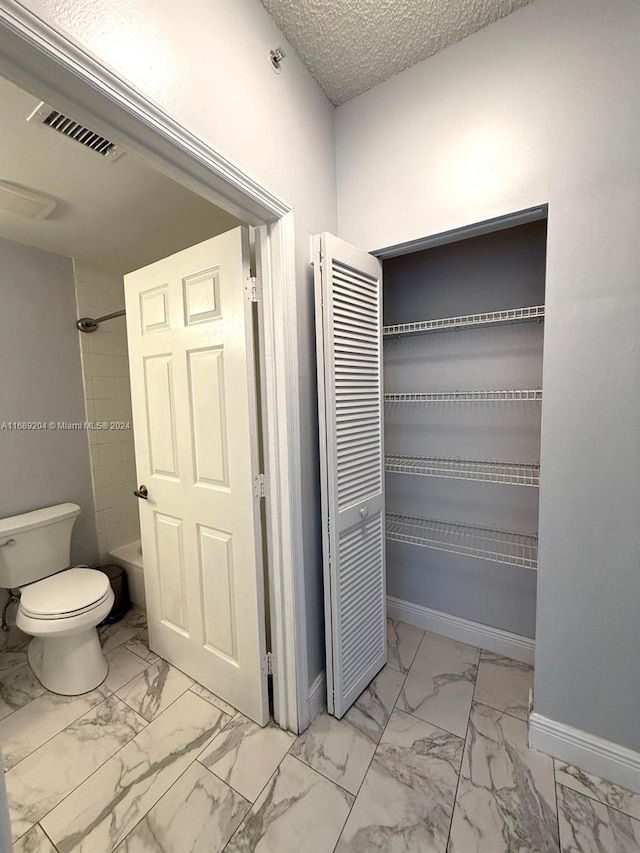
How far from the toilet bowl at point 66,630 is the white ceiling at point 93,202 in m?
1.87

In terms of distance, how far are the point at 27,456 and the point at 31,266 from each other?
3.71 ft

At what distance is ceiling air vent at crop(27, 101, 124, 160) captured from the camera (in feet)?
3.81

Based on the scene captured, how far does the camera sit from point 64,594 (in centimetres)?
171

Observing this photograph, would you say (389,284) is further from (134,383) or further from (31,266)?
(31,266)

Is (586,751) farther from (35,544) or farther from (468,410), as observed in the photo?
(35,544)

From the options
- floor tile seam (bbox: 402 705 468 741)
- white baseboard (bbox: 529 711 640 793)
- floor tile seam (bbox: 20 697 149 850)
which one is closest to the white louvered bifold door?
floor tile seam (bbox: 402 705 468 741)

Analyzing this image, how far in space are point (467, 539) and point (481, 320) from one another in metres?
1.09

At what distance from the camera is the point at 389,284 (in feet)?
6.48

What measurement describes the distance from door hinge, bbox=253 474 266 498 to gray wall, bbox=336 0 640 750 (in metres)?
1.02

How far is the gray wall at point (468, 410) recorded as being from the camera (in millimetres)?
1647

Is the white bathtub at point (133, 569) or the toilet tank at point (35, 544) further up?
A: the toilet tank at point (35, 544)

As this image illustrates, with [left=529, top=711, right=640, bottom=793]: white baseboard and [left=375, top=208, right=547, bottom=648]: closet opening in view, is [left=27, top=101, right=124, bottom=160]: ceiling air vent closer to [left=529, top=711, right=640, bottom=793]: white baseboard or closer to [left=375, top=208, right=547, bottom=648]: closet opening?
[left=375, top=208, right=547, bottom=648]: closet opening

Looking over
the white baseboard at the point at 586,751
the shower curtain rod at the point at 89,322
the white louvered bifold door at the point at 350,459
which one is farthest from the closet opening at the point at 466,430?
the shower curtain rod at the point at 89,322

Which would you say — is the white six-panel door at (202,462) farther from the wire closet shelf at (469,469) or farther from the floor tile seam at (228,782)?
the wire closet shelf at (469,469)
